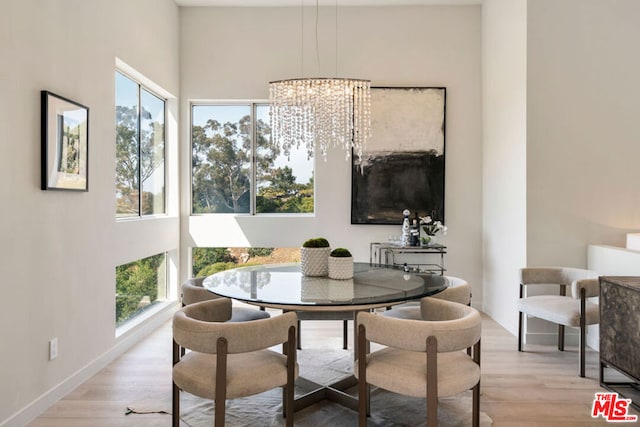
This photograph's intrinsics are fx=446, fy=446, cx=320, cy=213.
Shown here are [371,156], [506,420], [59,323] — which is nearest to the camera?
[506,420]

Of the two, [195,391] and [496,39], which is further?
[496,39]

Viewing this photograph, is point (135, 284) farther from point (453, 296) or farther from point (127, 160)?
point (453, 296)

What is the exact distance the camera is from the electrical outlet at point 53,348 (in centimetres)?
272

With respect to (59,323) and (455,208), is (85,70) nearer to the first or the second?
(59,323)

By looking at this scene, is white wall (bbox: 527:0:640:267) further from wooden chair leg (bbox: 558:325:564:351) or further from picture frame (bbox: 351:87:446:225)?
picture frame (bbox: 351:87:446:225)

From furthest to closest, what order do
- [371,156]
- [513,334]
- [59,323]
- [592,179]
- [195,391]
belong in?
1. [371,156]
2. [513,334]
3. [592,179]
4. [59,323]
5. [195,391]

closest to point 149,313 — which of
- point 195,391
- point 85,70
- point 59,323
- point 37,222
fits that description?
point 59,323

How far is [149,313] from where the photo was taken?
14.5 ft

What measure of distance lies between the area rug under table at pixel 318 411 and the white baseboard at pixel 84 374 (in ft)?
1.64

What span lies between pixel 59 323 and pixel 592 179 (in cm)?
421

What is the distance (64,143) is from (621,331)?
12.1ft

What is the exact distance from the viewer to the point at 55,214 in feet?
9.16

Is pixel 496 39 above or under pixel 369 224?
above

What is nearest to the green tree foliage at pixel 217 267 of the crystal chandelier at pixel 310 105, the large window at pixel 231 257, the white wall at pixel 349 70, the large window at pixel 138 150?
the large window at pixel 231 257
